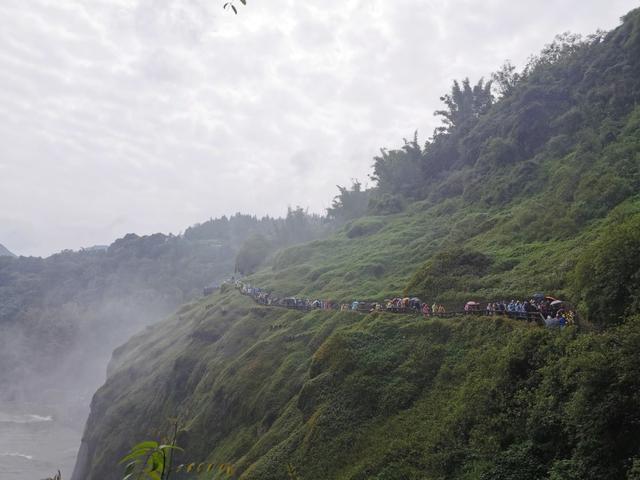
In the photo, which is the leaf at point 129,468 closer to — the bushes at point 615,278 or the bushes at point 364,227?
the bushes at point 615,278

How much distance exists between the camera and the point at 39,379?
476 feet

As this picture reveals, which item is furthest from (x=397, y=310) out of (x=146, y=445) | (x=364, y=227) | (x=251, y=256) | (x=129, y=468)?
(x=251, y=256)

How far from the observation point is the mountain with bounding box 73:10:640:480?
17.0 metres

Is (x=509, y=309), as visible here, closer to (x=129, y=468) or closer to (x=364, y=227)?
(x=129, y=468)

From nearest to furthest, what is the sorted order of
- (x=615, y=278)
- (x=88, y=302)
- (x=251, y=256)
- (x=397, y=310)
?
(x=615, y=278) → (x=397, y=310) → (x=251, y=256) → (x=88, y=302)

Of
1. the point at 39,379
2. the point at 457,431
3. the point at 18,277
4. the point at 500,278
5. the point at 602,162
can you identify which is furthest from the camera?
the point at 18,277

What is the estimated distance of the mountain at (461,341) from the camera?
1697 centimetres

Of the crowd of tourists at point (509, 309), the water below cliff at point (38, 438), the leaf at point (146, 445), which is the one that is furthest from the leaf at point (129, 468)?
the water below cliff at point (38, 438)

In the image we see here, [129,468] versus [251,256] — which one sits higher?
[251,256]

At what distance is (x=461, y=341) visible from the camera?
84.8 feet

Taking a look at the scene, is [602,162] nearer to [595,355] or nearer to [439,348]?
[439,348]

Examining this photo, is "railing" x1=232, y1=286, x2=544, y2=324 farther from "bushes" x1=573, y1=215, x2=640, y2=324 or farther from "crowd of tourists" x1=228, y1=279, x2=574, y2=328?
"bushes" x1=573, y1=215, x2=640, y2=324

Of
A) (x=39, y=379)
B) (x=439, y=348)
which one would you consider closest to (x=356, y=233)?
(x=439, y=348)

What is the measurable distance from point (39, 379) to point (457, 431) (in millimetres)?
157377
